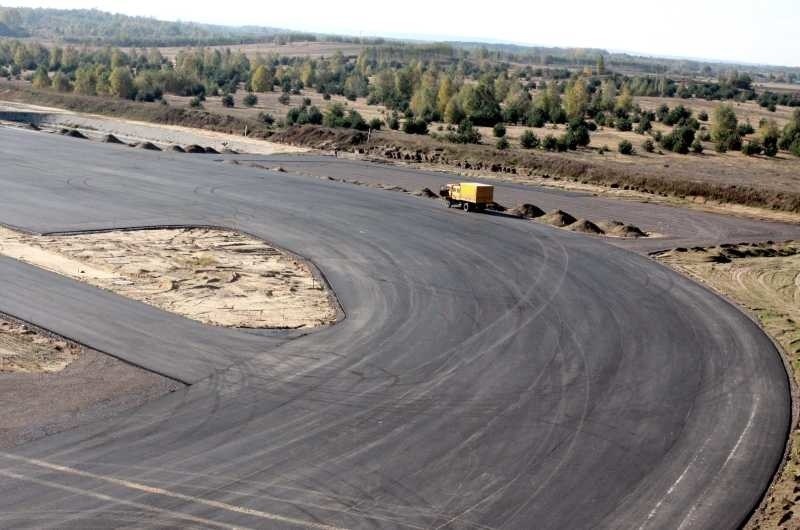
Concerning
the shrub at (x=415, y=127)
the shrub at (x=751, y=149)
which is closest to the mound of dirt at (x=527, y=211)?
the shrub at (x=751, y=149)

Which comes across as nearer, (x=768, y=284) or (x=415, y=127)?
(x=768, y=284)

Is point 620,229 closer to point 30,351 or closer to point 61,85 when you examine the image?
point 30,351

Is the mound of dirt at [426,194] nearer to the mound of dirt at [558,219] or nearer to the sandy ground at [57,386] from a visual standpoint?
the mound of dirt at [558,219]

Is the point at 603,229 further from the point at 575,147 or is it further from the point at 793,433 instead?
the point at 575,147

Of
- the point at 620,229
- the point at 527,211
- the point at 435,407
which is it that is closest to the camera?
the point at 435,407

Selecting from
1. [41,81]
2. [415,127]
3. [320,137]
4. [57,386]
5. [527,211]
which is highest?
[41,81]

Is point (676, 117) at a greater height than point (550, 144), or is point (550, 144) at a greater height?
point (676, 117)

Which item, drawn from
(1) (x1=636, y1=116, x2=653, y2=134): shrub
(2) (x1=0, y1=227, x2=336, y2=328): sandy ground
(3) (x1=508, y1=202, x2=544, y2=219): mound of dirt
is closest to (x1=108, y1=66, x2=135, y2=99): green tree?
(1) (x1=636, y1=116, x2=653, y2=134): shrub

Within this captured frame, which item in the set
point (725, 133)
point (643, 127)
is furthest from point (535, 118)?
point (725, 133)
